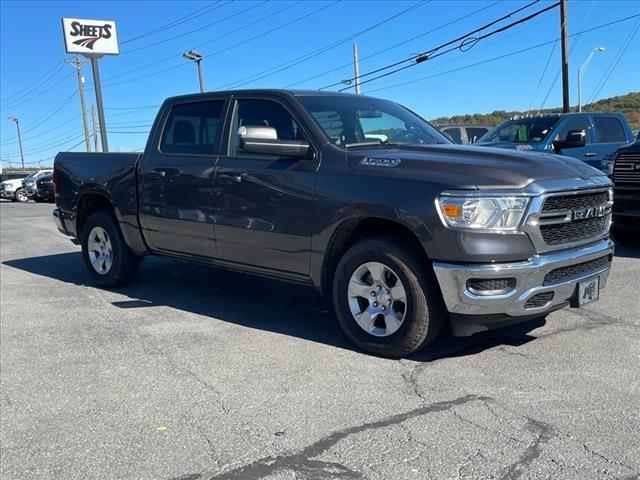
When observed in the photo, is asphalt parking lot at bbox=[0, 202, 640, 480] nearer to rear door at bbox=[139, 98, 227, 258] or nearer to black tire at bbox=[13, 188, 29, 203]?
rear door at bbox=[139, 98, 227, 258]

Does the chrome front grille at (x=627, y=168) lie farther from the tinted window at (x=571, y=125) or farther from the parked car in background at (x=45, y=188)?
the parked car in background at (x=45, y=188)

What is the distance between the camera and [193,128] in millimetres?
5906

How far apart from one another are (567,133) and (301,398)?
27.7 ft

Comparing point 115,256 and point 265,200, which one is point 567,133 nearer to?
point 265,200

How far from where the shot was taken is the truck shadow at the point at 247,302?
475 cm

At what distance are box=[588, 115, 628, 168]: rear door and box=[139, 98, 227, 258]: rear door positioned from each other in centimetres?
786

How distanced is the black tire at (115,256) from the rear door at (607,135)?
325 inches

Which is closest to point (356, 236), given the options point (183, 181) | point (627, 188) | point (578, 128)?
point (183, 181)

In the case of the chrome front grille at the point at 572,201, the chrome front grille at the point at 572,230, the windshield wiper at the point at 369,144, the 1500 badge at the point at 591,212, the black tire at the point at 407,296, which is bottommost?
the black tire at the point at 407,296

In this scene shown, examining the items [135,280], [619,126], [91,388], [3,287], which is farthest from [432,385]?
[619,126]

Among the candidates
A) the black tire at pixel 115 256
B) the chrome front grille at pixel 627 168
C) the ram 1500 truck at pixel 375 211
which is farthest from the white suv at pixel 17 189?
the chrome front grille at pixel 627 168

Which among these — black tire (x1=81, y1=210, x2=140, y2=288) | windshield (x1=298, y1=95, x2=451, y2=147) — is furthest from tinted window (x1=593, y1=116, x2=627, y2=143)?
black tire (x1=81, y1=210, x2=140, y2=288)

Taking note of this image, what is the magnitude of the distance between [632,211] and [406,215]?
196 inches

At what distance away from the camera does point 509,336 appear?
479 centimetres
